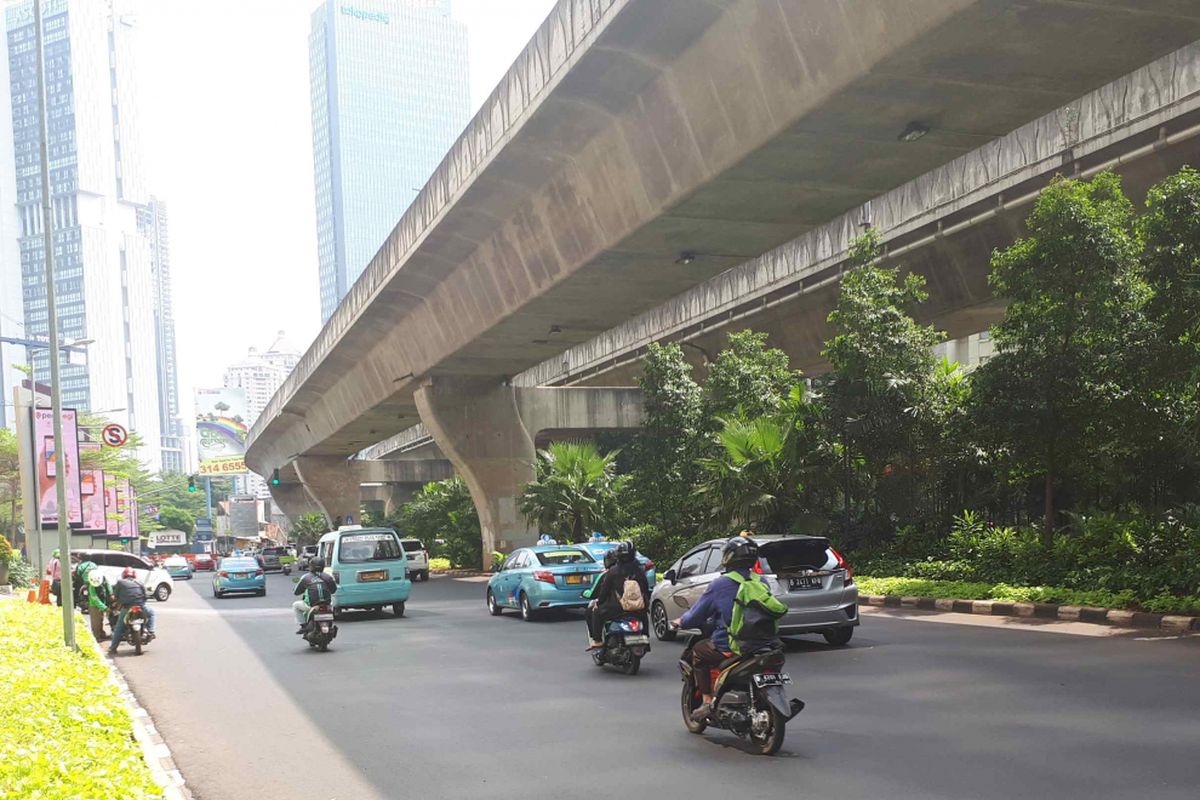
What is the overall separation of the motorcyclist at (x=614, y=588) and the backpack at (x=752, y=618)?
455cm

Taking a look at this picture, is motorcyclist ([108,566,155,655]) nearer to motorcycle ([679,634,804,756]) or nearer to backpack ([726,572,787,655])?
motorcycle ([679,634,804,756])

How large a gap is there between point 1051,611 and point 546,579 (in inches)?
326

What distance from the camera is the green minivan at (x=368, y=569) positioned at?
2180 cm

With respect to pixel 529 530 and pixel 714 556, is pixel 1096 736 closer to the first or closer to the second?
pixel 714 556

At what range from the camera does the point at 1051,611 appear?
50.7 ft

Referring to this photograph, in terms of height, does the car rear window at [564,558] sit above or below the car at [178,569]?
above

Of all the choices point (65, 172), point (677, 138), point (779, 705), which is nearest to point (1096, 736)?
point (779, 705)

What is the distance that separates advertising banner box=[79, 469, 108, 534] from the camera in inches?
1677

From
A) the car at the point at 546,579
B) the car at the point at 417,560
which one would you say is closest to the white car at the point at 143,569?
the car at the point at 417,560

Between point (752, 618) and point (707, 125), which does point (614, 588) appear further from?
point (707, 125)

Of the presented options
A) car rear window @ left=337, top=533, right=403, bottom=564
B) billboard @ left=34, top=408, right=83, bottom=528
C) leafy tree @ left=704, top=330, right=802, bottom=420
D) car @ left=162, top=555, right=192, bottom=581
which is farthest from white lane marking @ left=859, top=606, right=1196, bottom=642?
car @ left=162, top=555, right=192, bottom=581

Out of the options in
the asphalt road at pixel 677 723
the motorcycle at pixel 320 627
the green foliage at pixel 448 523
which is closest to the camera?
the asphalt road at pixel 677 723

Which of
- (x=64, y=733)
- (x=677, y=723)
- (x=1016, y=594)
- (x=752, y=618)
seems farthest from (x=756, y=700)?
(x=1016, y=594)

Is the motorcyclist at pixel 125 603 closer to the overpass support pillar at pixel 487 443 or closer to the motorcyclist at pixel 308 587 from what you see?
the motorcyclist at pixel 308 587
